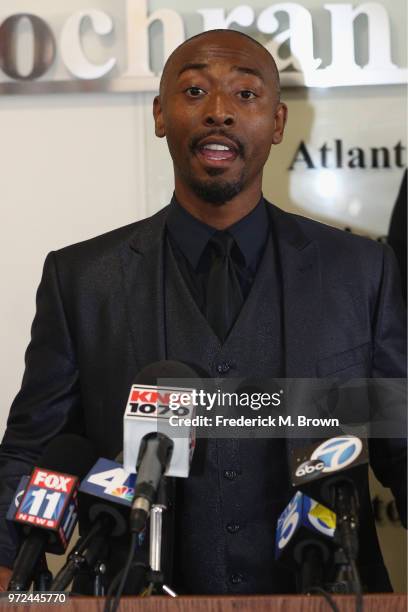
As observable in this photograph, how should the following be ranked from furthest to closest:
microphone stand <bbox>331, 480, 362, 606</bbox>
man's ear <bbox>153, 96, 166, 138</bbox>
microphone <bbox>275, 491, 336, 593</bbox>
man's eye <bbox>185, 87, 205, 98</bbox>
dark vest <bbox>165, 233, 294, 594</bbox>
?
1. man's ear <bbox>153, 96, 166, 138</bbox>
2. man's eye <bbox>185, 87, 205, 98</bbox>
3. dark vest <bbox>165, 233, 294, 594</bbox>
4. microphone <bbox>275, 491, 336, 593</bbox>
5. microphone stand <bbox>331, 480, 362, 606</bbox>

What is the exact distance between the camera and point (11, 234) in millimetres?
2141

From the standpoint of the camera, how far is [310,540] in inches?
43.3

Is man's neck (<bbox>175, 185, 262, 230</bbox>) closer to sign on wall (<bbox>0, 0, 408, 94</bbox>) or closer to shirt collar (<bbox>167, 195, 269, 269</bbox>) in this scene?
shirt collar (<bbox>167, 195, 269, 269</bbox>)

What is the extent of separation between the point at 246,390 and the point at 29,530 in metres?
0.55

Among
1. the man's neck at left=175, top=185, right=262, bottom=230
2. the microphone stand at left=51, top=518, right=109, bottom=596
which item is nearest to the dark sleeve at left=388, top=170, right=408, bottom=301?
the man's neck at left=175, top=185, right=262, bottom=230

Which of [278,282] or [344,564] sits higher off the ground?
[278,282]

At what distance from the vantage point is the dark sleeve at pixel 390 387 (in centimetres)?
154

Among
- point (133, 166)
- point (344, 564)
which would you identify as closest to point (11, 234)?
point (133, 166)

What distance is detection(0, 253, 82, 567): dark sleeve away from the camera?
1.56 m

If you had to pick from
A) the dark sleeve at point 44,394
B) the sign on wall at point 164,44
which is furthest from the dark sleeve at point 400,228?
the dark sleeve at point 44,394

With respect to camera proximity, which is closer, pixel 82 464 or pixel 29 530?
pixel 29 530

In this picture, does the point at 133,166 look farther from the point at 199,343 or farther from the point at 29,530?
the point at 29,530

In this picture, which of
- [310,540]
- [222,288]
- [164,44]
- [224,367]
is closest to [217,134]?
[222,288]

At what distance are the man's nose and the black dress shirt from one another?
7.1 inches
